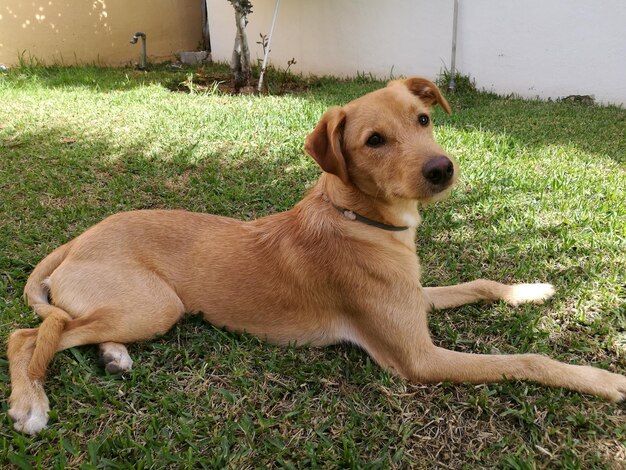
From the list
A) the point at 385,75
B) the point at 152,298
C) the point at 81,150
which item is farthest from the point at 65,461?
the point at 385,75

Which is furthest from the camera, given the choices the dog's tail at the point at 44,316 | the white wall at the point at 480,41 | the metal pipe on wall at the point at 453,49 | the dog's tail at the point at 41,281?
the metal pipe on wall at the point at 453,49

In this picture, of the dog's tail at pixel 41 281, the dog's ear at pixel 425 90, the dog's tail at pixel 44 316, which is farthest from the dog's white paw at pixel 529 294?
the dog's tail at pixel 41 281

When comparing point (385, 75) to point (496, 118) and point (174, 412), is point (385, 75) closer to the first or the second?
point (496, 118)

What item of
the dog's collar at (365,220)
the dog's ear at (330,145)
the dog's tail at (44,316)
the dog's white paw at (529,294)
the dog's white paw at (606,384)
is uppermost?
the dog's ear at (330,145)

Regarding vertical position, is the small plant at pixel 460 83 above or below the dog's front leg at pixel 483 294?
above

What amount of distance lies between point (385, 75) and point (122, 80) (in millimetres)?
5863

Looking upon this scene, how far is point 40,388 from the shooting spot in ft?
7.95

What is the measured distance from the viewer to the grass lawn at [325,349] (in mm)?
2164

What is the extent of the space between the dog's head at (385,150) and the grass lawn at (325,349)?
3.25 ft

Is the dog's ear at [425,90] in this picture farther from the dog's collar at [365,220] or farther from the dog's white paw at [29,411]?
the dog's white paw at [29,411]

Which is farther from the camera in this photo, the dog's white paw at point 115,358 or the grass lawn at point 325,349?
the dog's white paw at point 115,358

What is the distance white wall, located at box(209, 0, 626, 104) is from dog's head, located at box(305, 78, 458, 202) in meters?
6.55

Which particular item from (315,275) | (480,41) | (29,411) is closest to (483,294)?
(315,275)

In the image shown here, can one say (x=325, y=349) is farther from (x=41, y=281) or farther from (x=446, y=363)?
(x=41, y=281)
